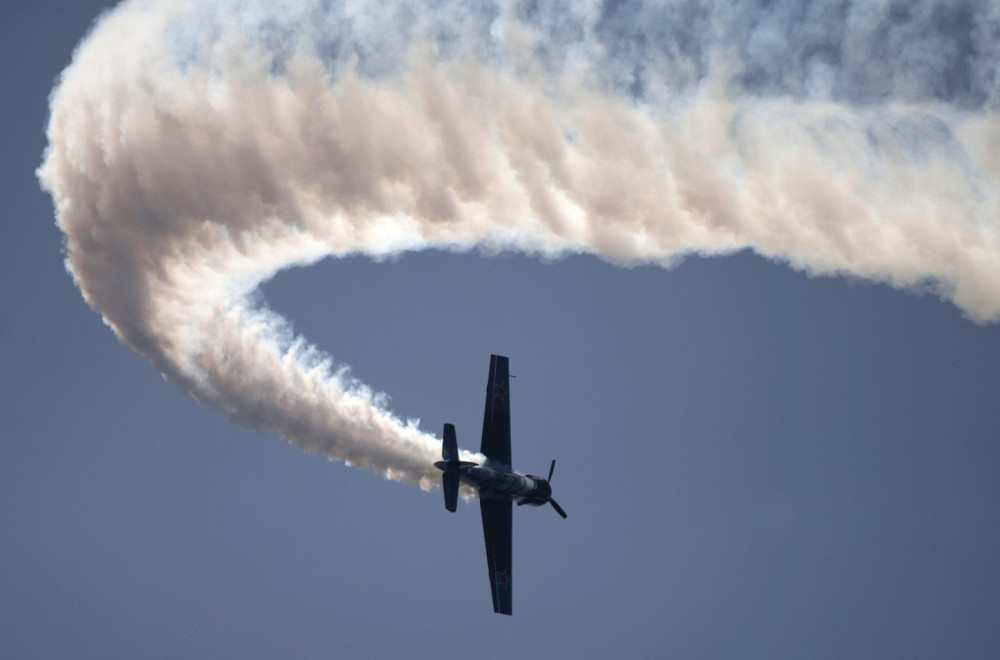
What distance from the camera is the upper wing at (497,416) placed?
2108 inches

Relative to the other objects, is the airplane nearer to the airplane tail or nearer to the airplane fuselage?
the airplane fuselage

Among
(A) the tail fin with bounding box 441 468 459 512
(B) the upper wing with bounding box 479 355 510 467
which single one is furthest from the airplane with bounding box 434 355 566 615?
(A) the tail fin with bounding box 441 468 459 512

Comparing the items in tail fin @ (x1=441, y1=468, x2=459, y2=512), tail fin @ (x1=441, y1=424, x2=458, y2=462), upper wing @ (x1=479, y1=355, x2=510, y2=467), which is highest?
upper wing @ (x1=479, y1=355, x2=510, y2=467)

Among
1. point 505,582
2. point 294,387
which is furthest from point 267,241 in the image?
point 505,582

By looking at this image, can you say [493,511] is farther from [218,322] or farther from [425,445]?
[218,322]

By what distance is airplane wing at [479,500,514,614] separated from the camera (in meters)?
53.1

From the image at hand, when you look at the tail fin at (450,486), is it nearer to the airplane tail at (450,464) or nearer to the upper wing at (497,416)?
the airplane tail at (450,464)

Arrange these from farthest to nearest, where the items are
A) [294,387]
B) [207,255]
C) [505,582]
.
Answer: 1. [505,582]
2. [294,387]
3. [207,255]

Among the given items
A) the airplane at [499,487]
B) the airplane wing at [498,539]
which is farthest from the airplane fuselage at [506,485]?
the airplane wing at [498,539]

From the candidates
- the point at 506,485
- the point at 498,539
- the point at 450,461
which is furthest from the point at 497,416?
the point at 450,461

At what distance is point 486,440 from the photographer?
53.6 meters

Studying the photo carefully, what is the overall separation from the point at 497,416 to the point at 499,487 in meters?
3.31

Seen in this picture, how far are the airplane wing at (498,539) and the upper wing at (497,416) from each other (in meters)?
1.85

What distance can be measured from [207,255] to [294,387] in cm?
682
